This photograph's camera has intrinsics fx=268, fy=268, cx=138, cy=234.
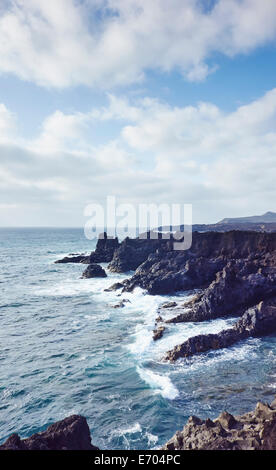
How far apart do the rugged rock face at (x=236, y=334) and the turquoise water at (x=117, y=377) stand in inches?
30.3

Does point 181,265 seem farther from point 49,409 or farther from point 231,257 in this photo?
point 49,409

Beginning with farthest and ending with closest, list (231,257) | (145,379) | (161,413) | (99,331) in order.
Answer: (231,257) < (99,331) < (145,379) < (161,413)

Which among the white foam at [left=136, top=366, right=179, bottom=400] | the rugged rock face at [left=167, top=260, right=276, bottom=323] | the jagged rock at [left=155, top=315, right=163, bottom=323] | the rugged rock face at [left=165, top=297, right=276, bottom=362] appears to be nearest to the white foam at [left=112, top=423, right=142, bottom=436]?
the white foam at [left=136, top=366, right=179, bottom=400]

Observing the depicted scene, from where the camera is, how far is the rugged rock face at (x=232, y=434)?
998 cm

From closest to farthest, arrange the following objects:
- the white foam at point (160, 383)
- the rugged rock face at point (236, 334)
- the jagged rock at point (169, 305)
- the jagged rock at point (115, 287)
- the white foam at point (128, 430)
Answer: the white foam at point (128, 430) → the white foam at point (160, 383) → the rugged rock face at point (236, 334) → the jagged rock at point (169, 305) → the jagged rock at point (115, 287)

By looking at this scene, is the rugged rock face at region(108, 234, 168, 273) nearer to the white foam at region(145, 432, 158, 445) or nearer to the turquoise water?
the turquoise water

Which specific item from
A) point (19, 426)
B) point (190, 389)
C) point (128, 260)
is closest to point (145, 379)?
point (190, 389)

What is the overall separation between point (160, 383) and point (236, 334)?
32.6ft

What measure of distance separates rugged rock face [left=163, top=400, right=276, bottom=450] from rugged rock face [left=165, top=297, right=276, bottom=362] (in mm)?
9732

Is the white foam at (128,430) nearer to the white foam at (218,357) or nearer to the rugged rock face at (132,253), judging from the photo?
the white foam at (218,357)

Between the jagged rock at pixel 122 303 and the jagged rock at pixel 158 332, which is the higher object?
the jagged rock at pixel 158 332

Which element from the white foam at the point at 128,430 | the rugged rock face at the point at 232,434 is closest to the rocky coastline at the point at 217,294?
the rugged rock face at the point at 232,434

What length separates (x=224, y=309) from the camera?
1242 inches

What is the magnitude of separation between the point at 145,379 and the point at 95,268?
41.6 metres
